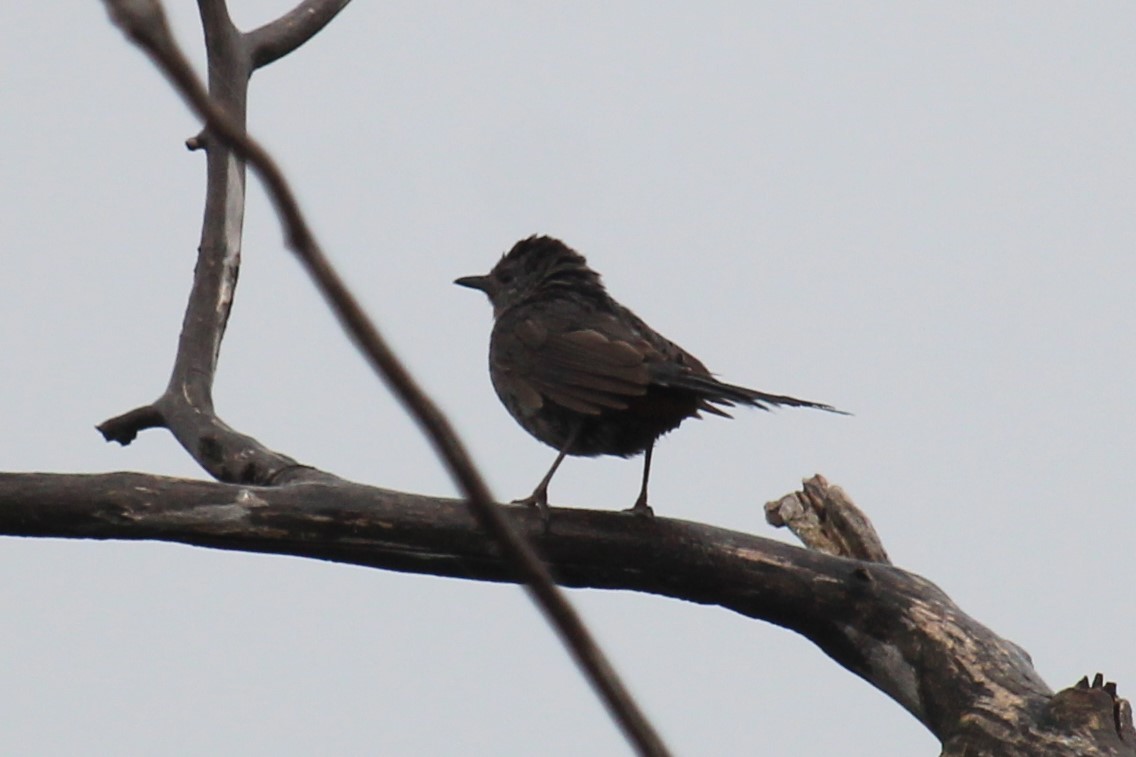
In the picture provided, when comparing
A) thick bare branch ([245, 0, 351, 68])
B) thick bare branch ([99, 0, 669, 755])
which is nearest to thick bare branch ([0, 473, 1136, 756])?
thick bare branch ([245, 0, 351, 68])

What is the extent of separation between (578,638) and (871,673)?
3469mm

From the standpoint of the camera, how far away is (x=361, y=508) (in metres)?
4.01

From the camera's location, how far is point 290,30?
20.5ft

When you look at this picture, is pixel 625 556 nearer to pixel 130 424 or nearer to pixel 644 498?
pixel 644 498

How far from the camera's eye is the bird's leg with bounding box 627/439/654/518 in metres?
4.20

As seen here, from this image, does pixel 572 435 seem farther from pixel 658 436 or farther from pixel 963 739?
pixel 963 739

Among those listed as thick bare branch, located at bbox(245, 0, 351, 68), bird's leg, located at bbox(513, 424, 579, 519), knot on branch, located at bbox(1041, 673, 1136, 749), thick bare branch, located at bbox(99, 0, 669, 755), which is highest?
thick bare branch, located at bbox(245, 0, 351, 68)

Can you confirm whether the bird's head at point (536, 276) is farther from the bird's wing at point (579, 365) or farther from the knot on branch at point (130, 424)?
the knot on branch at point (130, 424)

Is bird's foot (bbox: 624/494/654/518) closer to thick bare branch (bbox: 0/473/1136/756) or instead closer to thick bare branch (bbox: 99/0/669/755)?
thick bare branch (bbox: 0/473/1136/756)

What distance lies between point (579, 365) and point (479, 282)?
4.77ft

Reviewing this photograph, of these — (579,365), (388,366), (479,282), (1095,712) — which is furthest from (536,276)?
(388,366)

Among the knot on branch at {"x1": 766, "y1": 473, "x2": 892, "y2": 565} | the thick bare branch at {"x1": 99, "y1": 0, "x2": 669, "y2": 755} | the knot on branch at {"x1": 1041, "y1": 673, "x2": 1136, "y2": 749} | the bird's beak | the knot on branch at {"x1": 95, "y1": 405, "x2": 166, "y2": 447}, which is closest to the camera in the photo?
the thick bare branch at {"x1": 99, "y1": 0, "x2": 669, "y2": 755}

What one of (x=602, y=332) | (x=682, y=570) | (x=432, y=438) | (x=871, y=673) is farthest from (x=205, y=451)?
(x=432, y=438)

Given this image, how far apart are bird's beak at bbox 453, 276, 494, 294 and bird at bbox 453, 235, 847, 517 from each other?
0.56m
